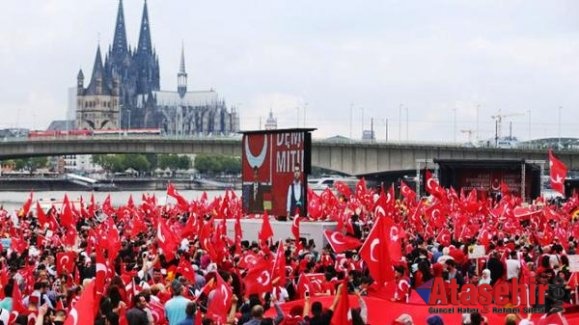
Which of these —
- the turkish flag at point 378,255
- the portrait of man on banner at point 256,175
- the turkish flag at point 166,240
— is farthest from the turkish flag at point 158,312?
the portrait of man on banner at point 256,175

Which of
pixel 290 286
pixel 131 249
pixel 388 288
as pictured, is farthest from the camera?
pixel 131 249

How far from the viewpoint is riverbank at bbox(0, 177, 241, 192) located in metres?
149

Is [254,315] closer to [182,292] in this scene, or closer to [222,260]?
[182,292]

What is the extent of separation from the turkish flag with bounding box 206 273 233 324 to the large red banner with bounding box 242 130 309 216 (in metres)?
19.6

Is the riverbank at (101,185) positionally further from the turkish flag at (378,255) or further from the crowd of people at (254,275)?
the turkish flag at (378,255)

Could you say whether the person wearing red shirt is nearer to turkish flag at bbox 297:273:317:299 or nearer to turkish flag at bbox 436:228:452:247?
turkish flag at bbox 297:273:317:299

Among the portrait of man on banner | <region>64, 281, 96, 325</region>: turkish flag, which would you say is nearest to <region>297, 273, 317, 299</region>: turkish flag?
<region>64, 281, 96, 325</region>: turkish flag

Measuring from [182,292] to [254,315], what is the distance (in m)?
1.83

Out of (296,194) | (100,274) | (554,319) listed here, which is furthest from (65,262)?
(296,194)

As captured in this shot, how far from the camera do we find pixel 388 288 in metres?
14.8

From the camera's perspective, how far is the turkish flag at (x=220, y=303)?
12828 mm

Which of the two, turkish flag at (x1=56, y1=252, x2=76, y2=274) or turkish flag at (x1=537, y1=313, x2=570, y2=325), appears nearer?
turkish flag at (x1=537, y1=313, x2=570, y2=325)

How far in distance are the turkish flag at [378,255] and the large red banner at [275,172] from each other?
57.9 feet

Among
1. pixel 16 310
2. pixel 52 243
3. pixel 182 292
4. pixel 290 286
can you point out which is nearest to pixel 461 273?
pixel 290 286
